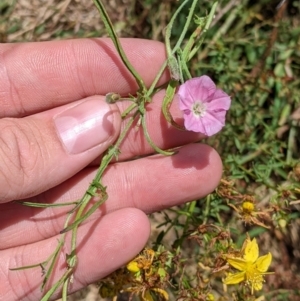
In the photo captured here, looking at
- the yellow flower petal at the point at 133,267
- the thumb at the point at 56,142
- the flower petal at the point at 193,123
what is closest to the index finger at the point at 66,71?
the thumb at the point at 56,142

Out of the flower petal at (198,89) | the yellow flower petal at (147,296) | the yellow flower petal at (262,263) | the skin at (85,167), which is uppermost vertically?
the flower petal at (198,89)

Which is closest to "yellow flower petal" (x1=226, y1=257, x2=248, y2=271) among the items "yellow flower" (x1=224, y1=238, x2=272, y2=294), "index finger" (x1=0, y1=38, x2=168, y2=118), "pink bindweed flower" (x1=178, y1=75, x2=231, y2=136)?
"yellow flower" (x1=224, y1=238, x2=272, y2=294)

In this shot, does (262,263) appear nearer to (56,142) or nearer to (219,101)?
(219,101)

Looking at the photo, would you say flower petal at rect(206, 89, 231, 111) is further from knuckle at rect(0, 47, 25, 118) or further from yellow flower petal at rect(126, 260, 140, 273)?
knuckle at rect(0, 47, 25, 118)

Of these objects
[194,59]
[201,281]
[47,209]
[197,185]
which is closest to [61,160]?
[47,209]

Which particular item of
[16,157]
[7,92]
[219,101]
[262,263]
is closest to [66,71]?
[7,92]

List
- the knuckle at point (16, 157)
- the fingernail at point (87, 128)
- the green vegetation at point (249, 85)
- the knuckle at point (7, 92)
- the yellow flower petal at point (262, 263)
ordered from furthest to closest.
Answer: the green vegetation at point (249, 85), the knuckle at point (7, 92), the yellow flower petal at point (262, 263), the fingernail at point (87, 128), the knuckle at point (16, 157)

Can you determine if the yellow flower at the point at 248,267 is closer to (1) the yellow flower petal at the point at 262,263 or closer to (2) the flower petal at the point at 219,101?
(1) the yellow flower petal at the point at 262,263

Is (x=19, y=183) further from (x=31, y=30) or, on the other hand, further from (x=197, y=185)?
(x=31, y=30)
